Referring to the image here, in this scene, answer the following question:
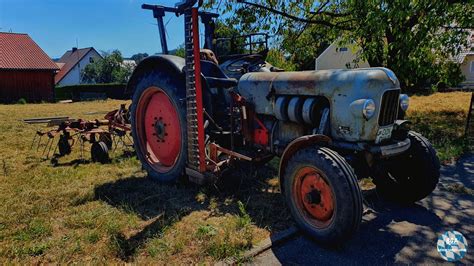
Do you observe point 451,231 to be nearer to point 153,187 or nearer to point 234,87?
point 234,87

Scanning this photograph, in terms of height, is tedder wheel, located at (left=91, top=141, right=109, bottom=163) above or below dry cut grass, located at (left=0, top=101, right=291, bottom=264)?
above

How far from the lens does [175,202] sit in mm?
4098

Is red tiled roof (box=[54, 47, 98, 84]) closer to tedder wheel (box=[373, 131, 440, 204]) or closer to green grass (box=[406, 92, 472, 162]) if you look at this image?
green grass (box=[406, 92, 472, 162])

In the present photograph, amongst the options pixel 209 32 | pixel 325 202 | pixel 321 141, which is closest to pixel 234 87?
pixel 209 32

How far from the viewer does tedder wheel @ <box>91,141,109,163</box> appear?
19.9ft

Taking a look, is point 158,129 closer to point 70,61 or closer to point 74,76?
point 74,76

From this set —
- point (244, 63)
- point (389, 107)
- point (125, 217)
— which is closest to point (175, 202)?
point (125, 217)

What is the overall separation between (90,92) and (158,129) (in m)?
27.8

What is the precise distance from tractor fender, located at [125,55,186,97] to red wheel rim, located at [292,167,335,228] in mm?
1927

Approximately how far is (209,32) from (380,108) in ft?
10.0

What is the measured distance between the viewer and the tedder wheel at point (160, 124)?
432 centimetres

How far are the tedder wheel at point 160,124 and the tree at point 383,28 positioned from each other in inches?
161

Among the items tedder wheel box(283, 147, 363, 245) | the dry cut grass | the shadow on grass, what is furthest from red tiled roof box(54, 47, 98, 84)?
tedder wheel box(283, 147, 363, 245)

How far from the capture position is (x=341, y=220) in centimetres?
281
